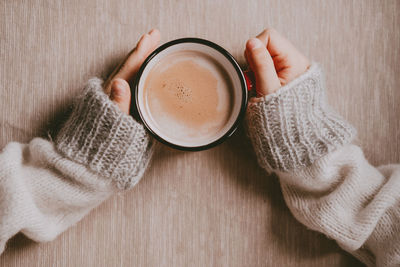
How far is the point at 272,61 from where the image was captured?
0.64 metres

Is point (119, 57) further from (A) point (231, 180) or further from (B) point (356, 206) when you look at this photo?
(B) point (356, 206)

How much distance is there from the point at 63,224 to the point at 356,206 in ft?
2.17

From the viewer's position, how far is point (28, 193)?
2.17ft

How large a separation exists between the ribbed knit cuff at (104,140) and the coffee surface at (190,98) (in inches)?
2.3

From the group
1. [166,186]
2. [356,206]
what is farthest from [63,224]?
[356,206]

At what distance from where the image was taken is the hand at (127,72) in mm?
621

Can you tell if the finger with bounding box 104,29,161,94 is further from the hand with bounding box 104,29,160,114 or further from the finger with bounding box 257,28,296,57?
the finger with bounding box 257,28,296,57

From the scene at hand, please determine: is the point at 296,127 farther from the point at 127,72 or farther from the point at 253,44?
the point at 127,72

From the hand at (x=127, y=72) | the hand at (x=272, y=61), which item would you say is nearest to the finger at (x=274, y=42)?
the hand at (x=272, y=61)

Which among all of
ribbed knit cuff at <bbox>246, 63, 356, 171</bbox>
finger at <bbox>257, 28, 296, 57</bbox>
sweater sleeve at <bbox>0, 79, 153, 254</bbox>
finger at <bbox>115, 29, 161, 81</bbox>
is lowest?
sweater sleeve at <bbox>0, 79, 153, 254</bbox>

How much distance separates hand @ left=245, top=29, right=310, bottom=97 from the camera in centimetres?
62

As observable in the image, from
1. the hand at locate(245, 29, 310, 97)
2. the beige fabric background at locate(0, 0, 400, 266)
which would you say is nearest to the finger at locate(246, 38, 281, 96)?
the hand at locate(245, 29, 310, 97)

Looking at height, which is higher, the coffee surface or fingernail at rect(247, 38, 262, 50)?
fingernail at rect(247, 38, 262, 50)

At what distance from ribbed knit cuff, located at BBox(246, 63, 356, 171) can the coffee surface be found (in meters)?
0.08
